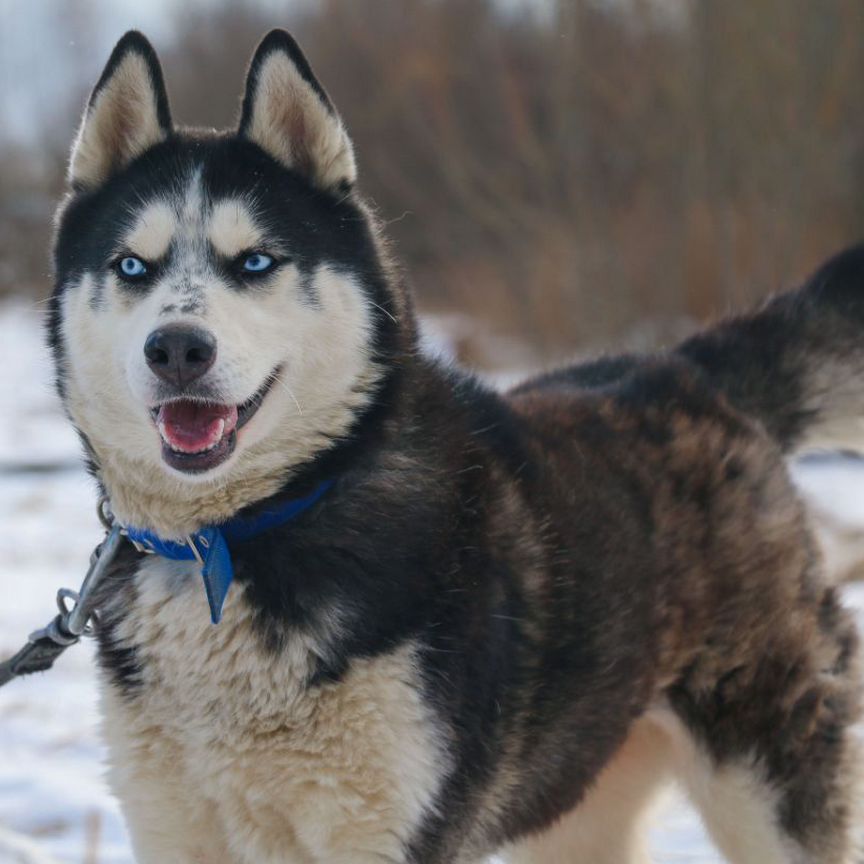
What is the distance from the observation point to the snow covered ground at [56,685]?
3.77 meters

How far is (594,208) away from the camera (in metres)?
12.4

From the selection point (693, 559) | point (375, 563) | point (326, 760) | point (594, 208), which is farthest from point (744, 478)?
point (594, 208)

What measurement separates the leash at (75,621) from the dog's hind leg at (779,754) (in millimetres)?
1347

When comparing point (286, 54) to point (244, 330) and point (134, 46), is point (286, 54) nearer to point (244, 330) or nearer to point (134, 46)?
point (134, 46)

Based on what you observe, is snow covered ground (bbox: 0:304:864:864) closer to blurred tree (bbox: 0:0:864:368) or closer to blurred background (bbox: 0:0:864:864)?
blurred background (bbox: 0:0:864:864)

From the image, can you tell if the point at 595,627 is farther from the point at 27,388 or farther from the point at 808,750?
the point at 27,388

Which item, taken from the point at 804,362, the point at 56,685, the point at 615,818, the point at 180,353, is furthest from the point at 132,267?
the point at 56,685

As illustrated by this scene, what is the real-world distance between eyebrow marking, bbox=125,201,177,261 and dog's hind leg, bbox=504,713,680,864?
1.68m

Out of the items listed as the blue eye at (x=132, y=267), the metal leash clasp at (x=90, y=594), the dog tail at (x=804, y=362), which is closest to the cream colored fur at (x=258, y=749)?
the metal leash clasp at (x=90, y=594)

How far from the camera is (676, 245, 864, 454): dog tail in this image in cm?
346

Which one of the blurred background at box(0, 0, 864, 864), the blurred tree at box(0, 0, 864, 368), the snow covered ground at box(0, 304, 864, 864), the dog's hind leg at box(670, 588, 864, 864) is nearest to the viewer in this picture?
the dog's hind leg at box(670, 588, 864, 864)

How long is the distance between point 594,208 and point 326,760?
1051 cm

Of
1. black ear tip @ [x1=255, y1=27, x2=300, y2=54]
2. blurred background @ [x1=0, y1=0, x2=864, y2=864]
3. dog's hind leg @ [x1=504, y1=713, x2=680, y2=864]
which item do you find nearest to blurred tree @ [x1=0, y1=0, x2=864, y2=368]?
blurred background @ [x1=0, y1=0, x2=864, y2=864]

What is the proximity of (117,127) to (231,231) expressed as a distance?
0.43m
